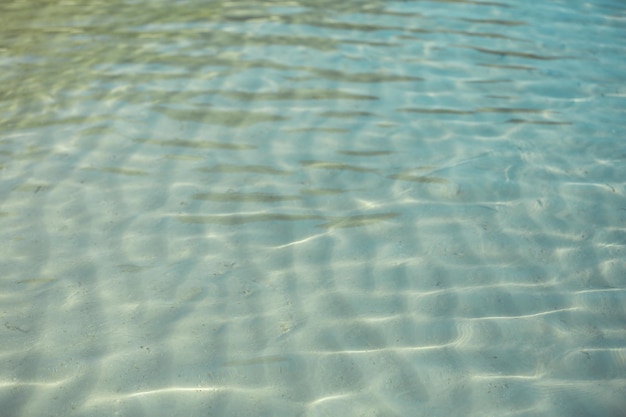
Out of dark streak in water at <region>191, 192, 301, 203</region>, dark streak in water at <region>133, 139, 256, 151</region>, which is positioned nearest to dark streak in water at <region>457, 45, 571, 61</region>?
dark streak in water at <region>133, 139, 256, 151</region>

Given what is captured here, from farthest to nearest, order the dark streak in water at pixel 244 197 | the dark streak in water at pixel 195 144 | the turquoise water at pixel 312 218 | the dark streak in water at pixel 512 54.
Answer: the dark streak in water at pixel 512 54 → the dark streak in water at pixel 195 144 → the dark streak in water at pixel 244 197 → the turquoise water at pixel 312 218

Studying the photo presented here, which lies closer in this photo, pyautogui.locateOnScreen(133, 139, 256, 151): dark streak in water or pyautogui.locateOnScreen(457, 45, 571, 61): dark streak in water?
pyautogui.locateOnScreen(133, 139, 256, 151): dark streak in water

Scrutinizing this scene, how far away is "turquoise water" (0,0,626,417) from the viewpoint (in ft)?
7.13

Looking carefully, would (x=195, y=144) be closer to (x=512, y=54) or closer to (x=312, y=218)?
(x=312, y=218)

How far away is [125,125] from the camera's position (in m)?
3.58

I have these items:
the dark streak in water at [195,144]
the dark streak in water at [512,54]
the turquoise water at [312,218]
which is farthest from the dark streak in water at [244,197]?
the dark streak in water at [512,54]

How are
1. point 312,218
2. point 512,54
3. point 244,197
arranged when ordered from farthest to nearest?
point 512,54 < point 244,197 < point 312,218

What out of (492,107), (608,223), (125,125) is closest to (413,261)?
(608,223)

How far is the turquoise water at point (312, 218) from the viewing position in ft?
7.13

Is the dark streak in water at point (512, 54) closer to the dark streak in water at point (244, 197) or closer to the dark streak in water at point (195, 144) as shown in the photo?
the dark streak in water at point (195, 144)

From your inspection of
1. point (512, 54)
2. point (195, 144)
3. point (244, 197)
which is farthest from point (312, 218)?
point (512, 54)

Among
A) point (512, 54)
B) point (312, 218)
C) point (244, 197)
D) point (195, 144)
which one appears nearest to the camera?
point (312, 218)

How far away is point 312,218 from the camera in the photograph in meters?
2.89

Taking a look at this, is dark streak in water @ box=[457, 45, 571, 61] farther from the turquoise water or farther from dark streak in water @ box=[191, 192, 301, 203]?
dark streak in water @ box=[191, 192, 301, 203]
